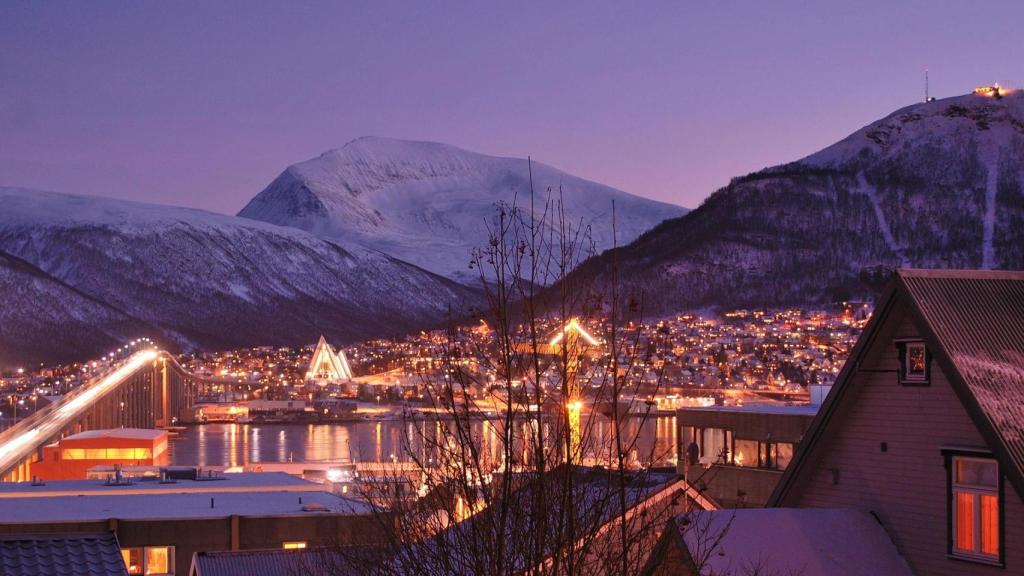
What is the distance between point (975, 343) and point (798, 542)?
4.61ft

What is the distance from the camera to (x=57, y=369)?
138000mm

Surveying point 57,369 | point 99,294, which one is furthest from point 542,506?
point 99,294

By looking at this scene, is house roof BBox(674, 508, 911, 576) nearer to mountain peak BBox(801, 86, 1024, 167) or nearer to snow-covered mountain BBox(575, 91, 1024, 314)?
snow-covered mountain BBox(575, 91, 1024, 314)

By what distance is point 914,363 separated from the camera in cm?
777

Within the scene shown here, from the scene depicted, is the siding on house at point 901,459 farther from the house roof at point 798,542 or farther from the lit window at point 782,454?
the lit window at point 782,454

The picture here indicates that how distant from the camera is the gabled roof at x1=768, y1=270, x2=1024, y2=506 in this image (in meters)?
7.17

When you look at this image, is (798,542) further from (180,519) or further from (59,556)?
(180,519)

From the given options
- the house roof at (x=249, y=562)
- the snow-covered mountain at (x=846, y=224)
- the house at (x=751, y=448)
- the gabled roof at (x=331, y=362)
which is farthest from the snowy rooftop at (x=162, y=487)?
the gabled roof at (x=331, y=362)

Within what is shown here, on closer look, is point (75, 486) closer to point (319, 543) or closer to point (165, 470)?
point (165, 470)

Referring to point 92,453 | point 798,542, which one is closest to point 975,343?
point 798,542

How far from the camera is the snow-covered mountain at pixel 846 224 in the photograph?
386ft

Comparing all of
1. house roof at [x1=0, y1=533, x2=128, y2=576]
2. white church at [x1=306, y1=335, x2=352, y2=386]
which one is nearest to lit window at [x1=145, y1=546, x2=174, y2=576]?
house roof at [x1=0, y1=533, x2=128, y2=576]

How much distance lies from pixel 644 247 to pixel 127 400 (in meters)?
55.7

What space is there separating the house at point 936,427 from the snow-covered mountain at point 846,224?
326 ft
